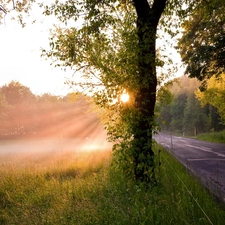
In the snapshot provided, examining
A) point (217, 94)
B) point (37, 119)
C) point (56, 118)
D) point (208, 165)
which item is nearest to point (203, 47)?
point (217, 94)

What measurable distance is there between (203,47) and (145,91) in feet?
37.6

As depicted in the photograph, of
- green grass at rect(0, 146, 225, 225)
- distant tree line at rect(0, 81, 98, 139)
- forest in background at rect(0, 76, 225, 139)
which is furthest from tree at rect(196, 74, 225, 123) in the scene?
distant tree line at rect(0, 81, 98, 139)

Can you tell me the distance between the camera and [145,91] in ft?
21.5

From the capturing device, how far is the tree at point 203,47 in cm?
1538

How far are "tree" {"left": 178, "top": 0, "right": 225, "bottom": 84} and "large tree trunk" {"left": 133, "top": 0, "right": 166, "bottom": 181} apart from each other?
31.5 feet

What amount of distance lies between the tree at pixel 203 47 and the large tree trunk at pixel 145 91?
9.60m

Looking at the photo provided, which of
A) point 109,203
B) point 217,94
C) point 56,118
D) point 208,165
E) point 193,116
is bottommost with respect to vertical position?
point 208,165

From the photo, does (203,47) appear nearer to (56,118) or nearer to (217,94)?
(217,94)

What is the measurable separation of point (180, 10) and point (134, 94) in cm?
364

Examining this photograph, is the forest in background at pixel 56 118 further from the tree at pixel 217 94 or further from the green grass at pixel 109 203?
the green grass at pixel 109 203

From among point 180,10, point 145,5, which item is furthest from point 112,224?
point 180,10

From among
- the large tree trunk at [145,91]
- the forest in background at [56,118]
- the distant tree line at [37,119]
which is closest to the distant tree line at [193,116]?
the forest in background at [56,118]

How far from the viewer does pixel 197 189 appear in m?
5.18

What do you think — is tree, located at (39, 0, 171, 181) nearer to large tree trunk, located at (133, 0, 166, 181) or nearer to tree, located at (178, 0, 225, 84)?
large tree trunk, located at (133, 0, 166, 181)
